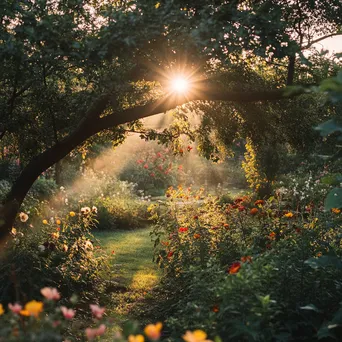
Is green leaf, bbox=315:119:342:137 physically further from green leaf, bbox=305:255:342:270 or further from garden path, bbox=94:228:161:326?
garden path, bbox=94:228:161:326

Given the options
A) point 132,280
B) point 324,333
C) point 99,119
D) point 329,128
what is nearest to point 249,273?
point 324,333

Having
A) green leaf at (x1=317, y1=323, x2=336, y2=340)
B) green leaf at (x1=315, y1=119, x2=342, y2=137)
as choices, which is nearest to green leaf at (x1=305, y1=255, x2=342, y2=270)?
green leaf at (x1=317, y1=323, x2=336, y2=340)

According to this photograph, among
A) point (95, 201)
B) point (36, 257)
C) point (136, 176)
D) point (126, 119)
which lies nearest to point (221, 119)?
point (126, 119)

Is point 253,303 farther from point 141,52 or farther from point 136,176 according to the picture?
point 136,176

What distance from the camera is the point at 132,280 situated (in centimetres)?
733

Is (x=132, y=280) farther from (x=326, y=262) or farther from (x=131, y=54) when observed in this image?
(x=326, y=262)

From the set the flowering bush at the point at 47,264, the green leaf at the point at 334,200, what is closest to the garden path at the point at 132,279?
the flowering bush at the point at 47,264

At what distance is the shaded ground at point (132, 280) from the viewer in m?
5.76

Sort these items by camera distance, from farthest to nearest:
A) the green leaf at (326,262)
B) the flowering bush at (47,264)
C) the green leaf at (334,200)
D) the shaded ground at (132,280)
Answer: the shaded ground at (132,280)
the flowering bush at (47,264)
the green leaf at (326,262)
the green leaf at (334,200)

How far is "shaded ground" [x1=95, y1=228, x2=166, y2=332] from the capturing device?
5762 mm

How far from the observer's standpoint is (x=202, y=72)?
527 cm

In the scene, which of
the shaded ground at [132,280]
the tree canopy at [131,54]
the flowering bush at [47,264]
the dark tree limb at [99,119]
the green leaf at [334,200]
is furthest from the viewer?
the shaded ground at [132,280]

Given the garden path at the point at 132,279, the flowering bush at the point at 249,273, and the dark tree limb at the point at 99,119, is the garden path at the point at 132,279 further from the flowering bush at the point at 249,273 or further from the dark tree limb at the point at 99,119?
the dark tree limb at the point at 99,119

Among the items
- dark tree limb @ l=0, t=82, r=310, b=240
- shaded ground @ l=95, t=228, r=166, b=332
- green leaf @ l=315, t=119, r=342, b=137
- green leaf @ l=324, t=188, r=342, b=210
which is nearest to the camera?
green leaf @ l=315, t=119, r=342, b=137
